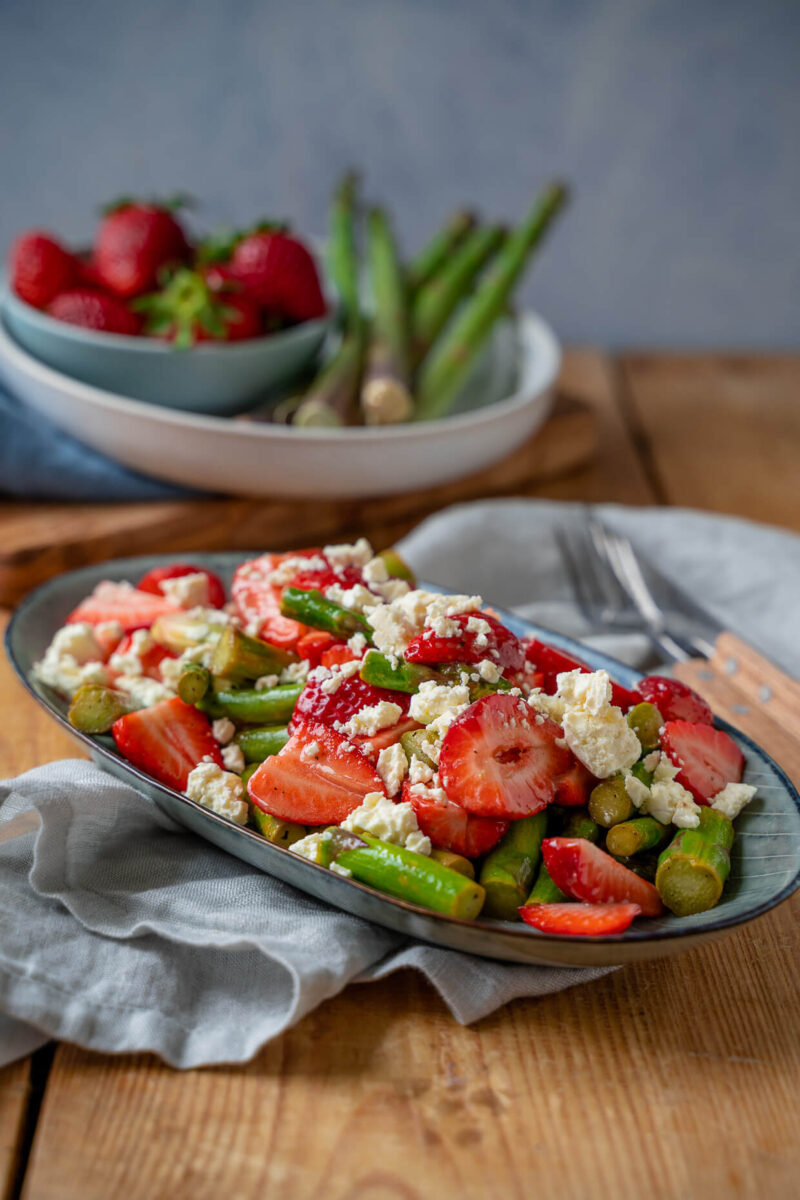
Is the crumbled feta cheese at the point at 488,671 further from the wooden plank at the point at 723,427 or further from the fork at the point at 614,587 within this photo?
the wooden plank at the point at 723,427

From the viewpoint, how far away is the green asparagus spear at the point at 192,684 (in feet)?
4.77

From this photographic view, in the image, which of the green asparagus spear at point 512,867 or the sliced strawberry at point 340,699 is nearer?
the green asparagus spear at point 512,867

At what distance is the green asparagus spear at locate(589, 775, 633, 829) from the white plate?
120 cm

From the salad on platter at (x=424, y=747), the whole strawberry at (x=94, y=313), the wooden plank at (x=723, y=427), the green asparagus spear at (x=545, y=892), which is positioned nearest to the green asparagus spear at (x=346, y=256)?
the whole strawberry at (x=94, y=313)

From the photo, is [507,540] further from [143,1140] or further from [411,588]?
[143,1140]

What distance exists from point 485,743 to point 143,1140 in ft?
1.68

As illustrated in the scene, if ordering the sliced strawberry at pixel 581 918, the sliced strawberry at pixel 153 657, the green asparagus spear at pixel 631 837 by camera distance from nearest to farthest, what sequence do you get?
the sliced strawberry at pixel 581 918, the green asparagus spear at pixel 631 837, the sliced strawberry at pixel 153 657

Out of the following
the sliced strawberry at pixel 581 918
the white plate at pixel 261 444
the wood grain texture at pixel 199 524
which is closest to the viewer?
the sliced strawberry at pixel 581 918

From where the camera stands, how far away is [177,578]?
5.68 feet

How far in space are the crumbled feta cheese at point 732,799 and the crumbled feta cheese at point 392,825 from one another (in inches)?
14.3

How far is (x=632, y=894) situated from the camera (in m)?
1.21

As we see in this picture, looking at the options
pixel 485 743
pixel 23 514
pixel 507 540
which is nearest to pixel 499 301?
pixel 507 540

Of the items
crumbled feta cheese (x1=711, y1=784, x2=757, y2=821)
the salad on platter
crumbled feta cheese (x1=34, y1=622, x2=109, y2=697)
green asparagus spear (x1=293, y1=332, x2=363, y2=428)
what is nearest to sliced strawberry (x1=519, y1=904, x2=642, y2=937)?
the salad on platter

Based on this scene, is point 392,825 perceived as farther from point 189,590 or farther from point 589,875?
point 189,590
